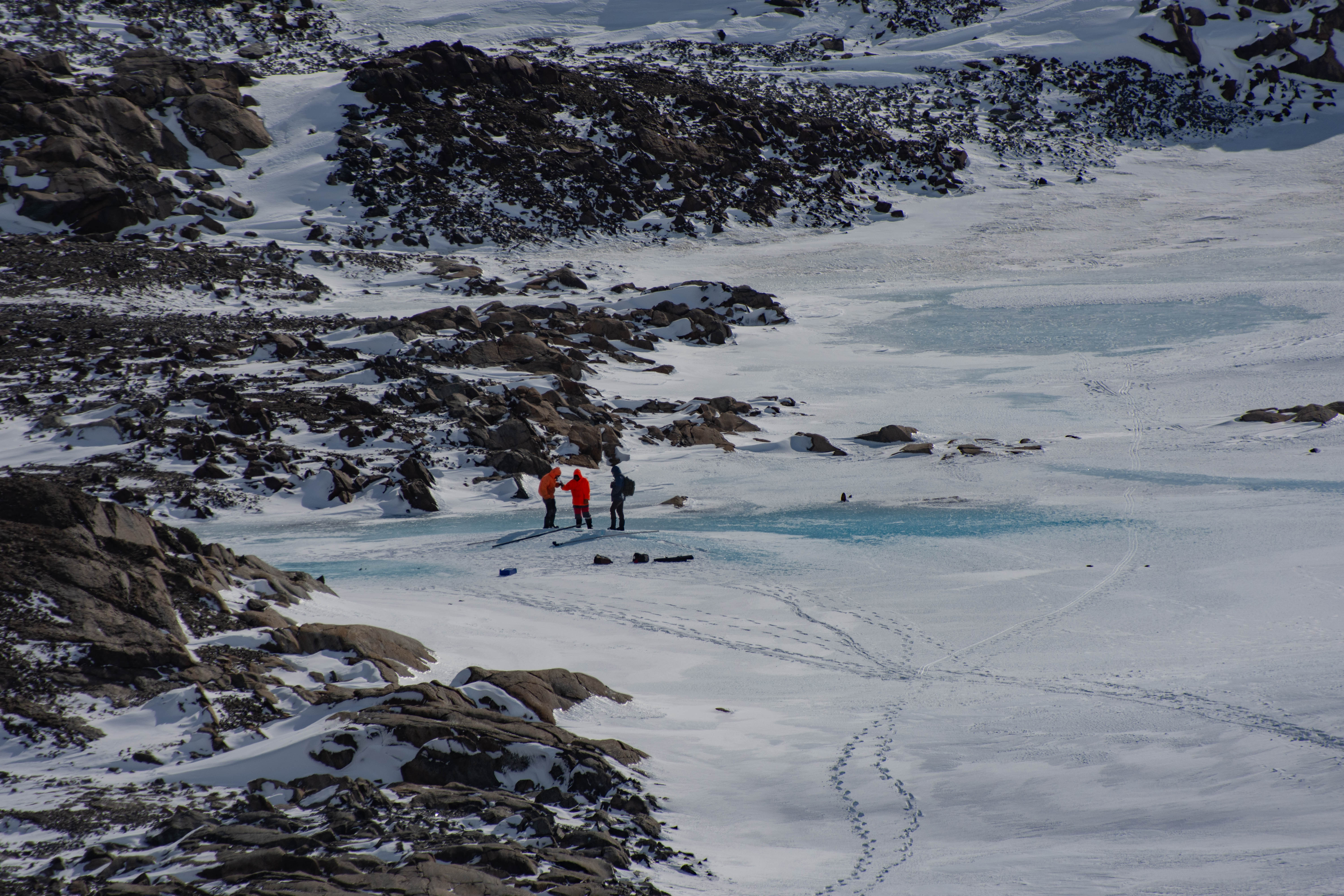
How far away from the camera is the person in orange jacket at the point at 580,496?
45.4 feet

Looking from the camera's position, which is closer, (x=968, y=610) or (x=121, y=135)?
(x=968, y=610)

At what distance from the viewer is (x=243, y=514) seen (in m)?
14.7

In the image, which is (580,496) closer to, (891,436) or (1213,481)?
(891,436)

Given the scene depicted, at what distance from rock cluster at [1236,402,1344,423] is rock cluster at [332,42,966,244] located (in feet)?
83.6

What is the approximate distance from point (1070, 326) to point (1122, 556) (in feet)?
57.2

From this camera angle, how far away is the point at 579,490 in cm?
1385

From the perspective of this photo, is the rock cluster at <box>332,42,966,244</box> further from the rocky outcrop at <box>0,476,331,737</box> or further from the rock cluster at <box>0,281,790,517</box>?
the rocky outcrop at <box>0,476,331,737</box>

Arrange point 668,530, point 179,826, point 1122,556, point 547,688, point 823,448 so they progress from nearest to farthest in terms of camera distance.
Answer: point 179,826 < point 547,688 < point 1122,556 < point 668,530 < point 823,448

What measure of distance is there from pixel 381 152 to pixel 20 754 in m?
37.1

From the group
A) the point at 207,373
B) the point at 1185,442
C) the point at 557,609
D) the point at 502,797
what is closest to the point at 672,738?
the point at 502,797

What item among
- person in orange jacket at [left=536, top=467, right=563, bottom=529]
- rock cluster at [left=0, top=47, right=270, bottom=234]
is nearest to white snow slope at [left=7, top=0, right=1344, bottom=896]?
person in orange jacket at [left=536, top=467, right=563, bottom=529]

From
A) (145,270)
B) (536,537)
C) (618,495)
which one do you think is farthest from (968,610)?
(145,270)

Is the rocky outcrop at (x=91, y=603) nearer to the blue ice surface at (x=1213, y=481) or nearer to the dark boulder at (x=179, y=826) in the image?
the dark boulder at (x=179, y=826)

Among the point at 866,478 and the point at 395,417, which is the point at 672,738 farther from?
the point at 395,417
